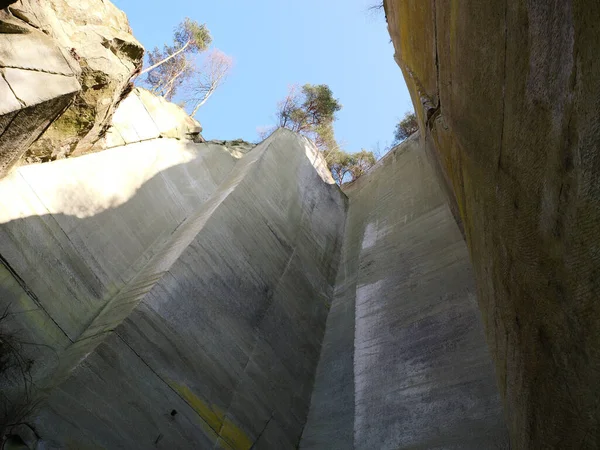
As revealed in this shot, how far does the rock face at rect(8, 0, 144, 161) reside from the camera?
470cm

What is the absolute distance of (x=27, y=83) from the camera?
3551 millimetres

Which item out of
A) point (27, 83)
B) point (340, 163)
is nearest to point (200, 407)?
point (27, 83)

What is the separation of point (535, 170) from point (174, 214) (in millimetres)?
5606

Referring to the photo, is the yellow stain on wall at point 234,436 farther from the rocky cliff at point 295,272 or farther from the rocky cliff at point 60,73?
the rocky cliff at point 60,73

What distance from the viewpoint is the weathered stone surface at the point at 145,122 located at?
658 cm

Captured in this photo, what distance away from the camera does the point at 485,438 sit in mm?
3480

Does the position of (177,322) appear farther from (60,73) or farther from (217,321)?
(60,73)

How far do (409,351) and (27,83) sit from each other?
4.42 meters

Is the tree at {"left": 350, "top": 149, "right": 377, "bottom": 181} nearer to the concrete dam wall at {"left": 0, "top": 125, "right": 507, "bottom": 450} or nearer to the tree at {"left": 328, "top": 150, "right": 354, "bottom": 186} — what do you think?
the tree at {"left": 328, "top": 150, "right": 354, "bottom": 186}

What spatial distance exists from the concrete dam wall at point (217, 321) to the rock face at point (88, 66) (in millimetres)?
292

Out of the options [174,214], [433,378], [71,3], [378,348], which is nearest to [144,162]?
[174,214]

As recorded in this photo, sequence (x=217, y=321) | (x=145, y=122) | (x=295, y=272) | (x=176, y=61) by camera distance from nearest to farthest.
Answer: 1. (x=217, y=321)
2. (x=295, y=272)
3. (x=145, y=122)
4. (x=176, y=61)

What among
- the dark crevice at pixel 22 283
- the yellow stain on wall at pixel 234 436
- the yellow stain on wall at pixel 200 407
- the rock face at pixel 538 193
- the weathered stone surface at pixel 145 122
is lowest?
the yellow stain on wall at pixel 234 436

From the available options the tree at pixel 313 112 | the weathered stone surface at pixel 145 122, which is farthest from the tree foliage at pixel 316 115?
the weathered stone surface at pixel 145 122
